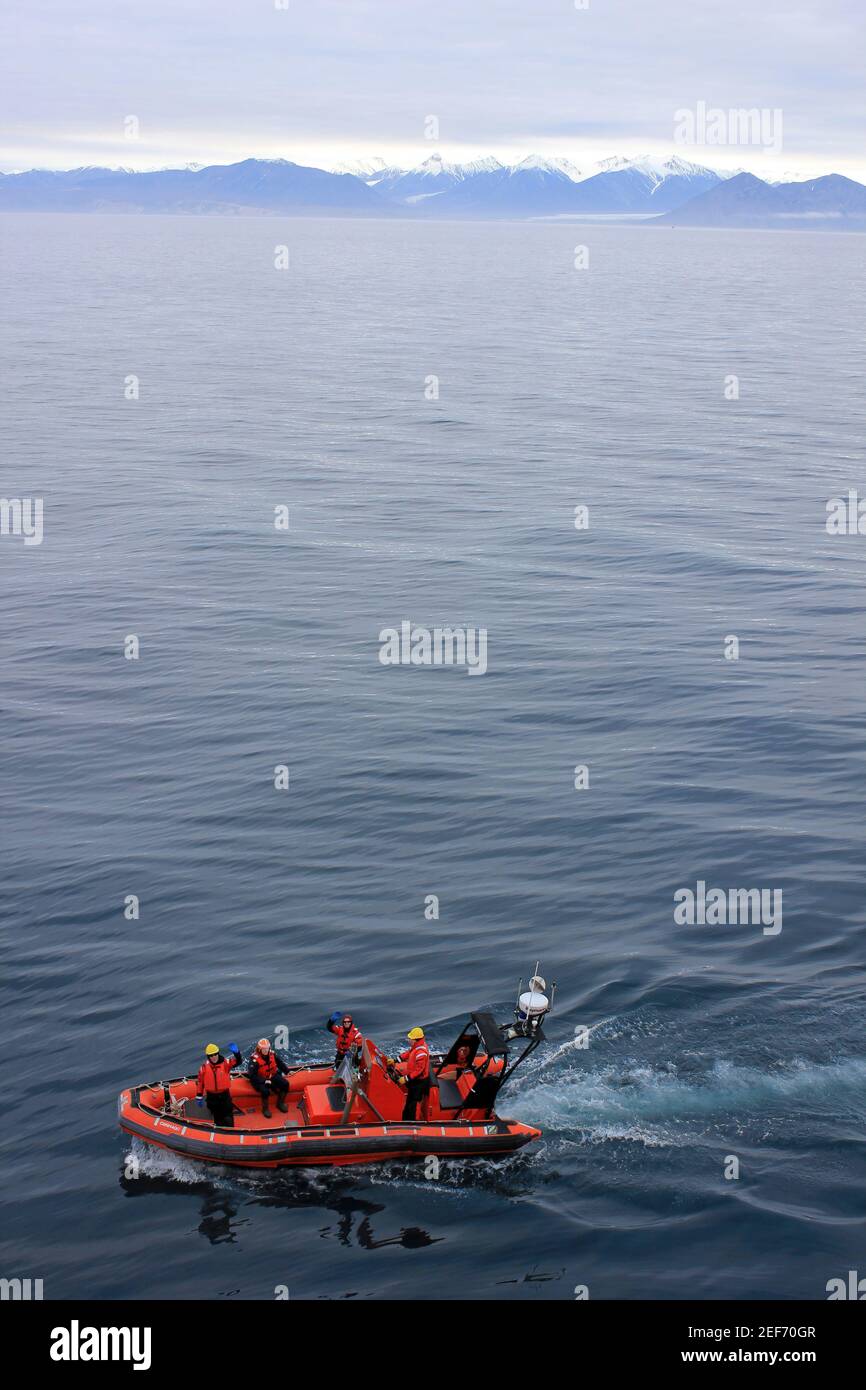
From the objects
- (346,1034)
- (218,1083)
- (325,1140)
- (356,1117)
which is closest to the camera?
(325,1140)

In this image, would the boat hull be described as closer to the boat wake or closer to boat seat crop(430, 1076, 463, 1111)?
boat seat crop(430, 1076, 463, 1111)

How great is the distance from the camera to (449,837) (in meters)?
30.6

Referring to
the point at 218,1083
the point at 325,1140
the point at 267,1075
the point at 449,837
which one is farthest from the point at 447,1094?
the point at 449,837

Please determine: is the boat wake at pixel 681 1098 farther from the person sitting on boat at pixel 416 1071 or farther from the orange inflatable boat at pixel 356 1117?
the person sitting on boat at pixel 416 1071

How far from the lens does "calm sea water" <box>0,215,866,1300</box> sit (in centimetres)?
2019

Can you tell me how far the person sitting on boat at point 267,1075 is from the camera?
22.1m

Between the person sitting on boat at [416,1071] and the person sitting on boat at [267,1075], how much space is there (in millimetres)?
2165

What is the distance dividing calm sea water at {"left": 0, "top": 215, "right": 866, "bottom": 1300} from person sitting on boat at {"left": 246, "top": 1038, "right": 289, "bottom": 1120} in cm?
136

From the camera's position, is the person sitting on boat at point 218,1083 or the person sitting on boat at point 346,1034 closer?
the person sitting on boat at point 218,1083

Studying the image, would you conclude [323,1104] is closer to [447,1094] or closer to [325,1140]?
[325,1140]

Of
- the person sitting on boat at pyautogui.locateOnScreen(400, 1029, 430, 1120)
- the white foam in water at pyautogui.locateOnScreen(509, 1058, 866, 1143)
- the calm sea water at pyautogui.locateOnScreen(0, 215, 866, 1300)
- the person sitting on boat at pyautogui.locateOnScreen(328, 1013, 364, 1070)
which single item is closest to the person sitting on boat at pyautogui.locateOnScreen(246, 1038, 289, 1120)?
the person sitting on boat at pyautogui.locateOnScreen(328, 1013, 364, 1070)

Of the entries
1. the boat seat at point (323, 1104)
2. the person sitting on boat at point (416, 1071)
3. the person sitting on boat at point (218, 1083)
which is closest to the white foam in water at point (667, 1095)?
the person sitting on boat at point (416, 1071)

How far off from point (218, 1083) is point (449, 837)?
1014 cm
